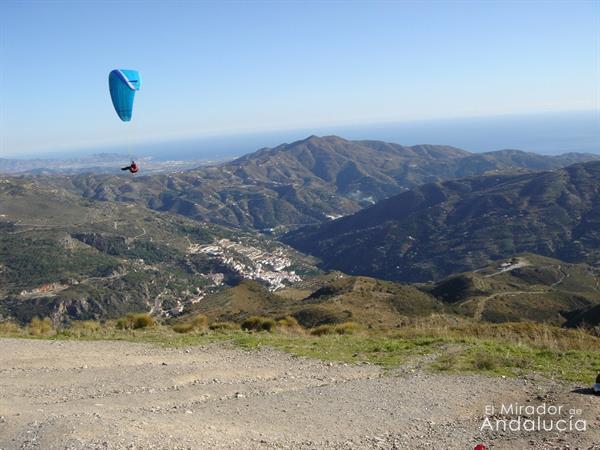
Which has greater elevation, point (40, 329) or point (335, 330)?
point (40, 329)

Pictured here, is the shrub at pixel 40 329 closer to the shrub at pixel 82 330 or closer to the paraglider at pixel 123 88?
the shrub at pixel 82 330

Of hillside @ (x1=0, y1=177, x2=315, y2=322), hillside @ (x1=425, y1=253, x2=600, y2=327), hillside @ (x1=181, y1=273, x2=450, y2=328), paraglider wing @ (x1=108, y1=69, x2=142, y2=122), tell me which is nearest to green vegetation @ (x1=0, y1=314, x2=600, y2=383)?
paraglider wing @ (x1=108, y1=69, x2=142, y2=122)

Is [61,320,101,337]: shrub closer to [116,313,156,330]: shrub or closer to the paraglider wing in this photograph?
[116,313,156,330]: shrub

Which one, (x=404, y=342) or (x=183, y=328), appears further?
(x=183, y=328)

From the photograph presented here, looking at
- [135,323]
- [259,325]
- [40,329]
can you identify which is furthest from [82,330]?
[259,325]

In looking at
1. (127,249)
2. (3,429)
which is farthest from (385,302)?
(127,249)

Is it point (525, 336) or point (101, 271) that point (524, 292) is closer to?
point (525, 336)
